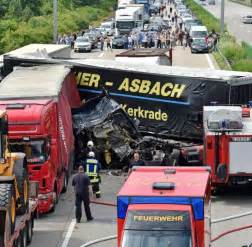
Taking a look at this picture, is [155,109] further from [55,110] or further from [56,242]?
[56,242]

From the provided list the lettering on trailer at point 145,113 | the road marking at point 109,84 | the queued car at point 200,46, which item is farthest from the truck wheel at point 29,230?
the queued car at point 200,46

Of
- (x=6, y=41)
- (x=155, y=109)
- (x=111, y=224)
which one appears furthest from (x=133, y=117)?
(x=6, y=41)

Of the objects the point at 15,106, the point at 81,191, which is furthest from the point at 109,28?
the point at 81,191

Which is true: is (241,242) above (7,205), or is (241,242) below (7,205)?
below

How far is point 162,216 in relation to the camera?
51.4ft

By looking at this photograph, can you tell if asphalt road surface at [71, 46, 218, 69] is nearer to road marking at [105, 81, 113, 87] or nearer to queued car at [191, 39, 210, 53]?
queued car at [191, 39, 210, 53]

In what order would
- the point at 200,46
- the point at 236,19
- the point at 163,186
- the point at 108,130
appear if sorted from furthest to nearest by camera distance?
the point at 236,19, the point at 200,46, the point at 108,130, the point at 163,186

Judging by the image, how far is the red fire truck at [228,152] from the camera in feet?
80.4

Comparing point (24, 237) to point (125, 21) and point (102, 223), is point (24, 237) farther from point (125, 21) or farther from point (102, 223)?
point (125, 21)

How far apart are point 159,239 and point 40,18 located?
66974 mm

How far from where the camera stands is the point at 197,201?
15797 mm

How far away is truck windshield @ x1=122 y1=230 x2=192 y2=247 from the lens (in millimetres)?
15492

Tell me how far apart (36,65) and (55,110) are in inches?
307

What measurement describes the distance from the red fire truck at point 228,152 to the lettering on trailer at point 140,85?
5153 mm
